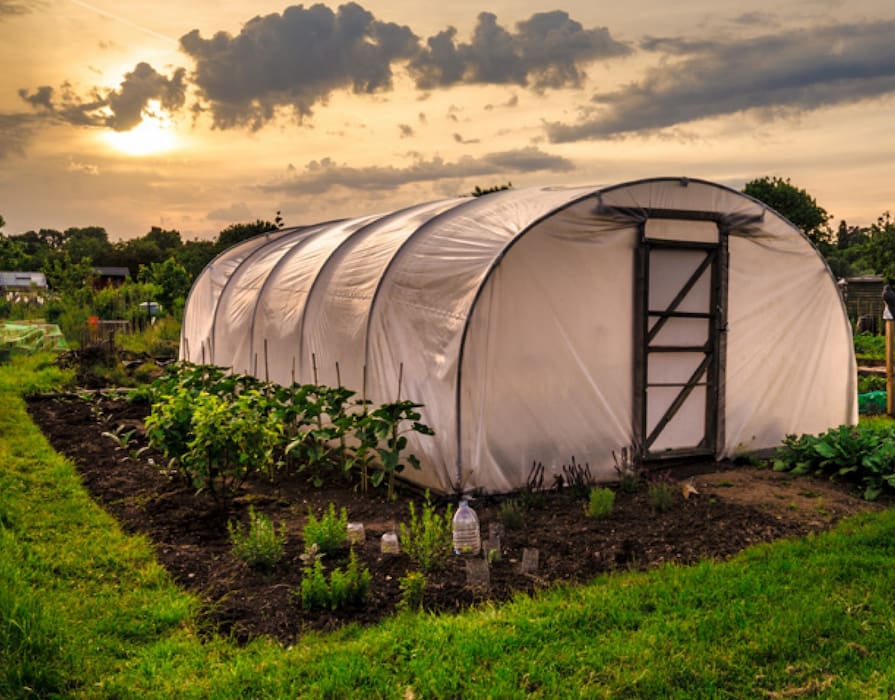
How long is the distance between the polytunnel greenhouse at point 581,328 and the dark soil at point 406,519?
1.82 ft

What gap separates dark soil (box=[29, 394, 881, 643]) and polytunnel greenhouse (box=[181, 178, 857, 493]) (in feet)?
1.82

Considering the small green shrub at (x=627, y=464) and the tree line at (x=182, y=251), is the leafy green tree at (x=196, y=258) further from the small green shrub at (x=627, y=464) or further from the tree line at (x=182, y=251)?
the small green shrub at (x=627, y=464)

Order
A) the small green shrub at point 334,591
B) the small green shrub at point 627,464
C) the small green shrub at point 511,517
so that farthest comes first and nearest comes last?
the small green shrub at point 627,464, the small green shrub at point 511,517, the small green shrub at point 334,591

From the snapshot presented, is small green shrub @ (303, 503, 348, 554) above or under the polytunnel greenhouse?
under

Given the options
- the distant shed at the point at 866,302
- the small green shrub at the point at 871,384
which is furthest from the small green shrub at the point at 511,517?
the distant shed at the point at 866,302

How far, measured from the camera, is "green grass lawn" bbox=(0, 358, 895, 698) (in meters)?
3.85

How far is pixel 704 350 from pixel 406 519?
3764mm

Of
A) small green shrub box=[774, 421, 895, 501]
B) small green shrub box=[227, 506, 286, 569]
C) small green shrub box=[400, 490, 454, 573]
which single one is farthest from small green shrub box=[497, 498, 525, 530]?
small green shrub box=[774, 421, 895, 501]

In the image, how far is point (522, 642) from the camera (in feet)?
13.8

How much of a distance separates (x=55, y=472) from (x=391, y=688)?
5.67 metres

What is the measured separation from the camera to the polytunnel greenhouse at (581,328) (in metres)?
7.35

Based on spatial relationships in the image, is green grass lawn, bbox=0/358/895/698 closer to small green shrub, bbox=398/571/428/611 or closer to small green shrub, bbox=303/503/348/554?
small green shrub, bbox=398/571/428/611

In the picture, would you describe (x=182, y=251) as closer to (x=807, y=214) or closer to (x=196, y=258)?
(x=196, y=258)

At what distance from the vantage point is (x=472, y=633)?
430cm
